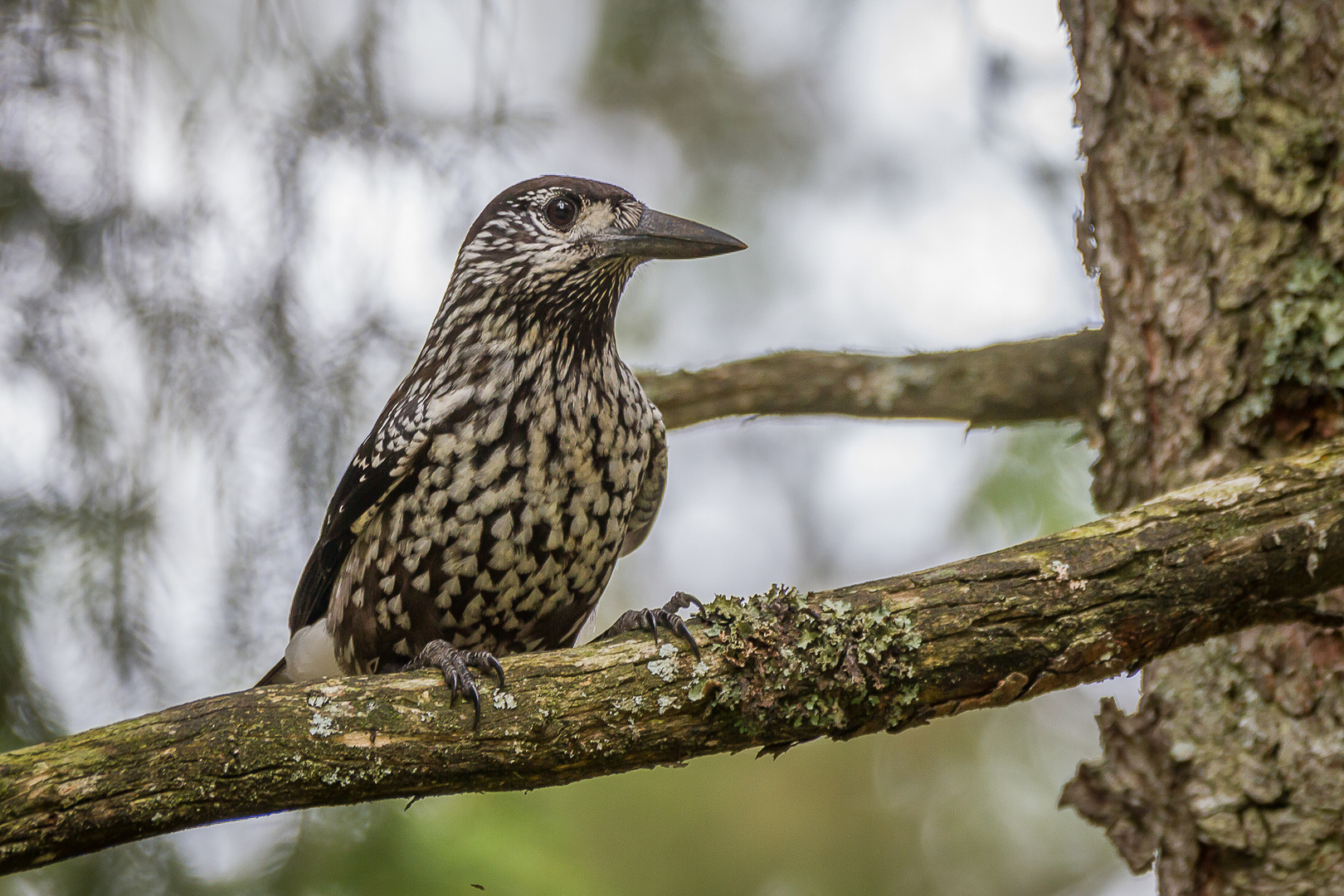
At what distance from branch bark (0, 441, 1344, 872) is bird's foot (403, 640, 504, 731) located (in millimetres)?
34

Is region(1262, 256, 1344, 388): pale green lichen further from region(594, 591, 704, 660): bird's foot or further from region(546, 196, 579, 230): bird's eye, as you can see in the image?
region(546, 196, 579, 230): bird's eye

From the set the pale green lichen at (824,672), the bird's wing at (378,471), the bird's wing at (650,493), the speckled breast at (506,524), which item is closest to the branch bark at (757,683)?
the pale green lichen at (824,672)

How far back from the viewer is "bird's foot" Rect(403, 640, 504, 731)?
235 cm

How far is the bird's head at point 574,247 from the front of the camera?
350cm

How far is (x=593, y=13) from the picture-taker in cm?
487

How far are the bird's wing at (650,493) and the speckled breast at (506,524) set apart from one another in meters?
0.14

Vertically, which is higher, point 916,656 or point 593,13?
point 593,13

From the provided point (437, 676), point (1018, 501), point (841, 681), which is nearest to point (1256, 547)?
point (841, 681)

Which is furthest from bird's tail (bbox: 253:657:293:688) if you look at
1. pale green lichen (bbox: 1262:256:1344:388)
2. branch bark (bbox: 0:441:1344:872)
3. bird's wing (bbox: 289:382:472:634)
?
pale green lichen (bbox: 1262:256:1344:388)

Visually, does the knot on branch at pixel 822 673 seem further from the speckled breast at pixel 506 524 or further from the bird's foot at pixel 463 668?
the speckled breast at pixel 506 524

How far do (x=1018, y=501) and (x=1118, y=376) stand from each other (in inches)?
64.9

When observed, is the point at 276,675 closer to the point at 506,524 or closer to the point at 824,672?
the point at 506,524

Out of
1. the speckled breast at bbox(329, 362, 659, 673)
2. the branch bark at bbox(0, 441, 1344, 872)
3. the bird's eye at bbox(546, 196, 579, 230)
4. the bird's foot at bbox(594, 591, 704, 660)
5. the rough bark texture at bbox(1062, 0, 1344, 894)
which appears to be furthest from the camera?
the bird's eye at bbox(546, 196, 579, 230)

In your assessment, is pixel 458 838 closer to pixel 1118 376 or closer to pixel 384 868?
pixel 384 868
